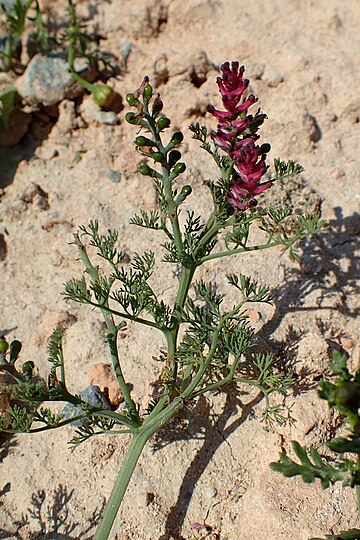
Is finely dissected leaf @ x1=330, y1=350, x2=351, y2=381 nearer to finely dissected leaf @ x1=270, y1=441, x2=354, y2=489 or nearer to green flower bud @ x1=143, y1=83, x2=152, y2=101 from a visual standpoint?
finely dissected leaf @ x1=270, y1=441, x2=354, y2=489

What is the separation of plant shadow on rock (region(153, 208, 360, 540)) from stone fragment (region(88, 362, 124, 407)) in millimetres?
294

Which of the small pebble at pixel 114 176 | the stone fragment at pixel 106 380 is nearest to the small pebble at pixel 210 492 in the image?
the stone fragment at pixel 106 380

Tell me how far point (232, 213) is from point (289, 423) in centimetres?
106

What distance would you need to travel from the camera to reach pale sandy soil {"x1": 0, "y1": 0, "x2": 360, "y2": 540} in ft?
9.56

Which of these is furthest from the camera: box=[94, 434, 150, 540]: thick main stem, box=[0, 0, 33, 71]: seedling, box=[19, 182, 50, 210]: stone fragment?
box=[0, 0, 33, 71]: seedling

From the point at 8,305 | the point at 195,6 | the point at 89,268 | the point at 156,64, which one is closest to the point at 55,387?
the point at 89,268

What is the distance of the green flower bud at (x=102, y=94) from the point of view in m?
4.14

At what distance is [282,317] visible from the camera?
3279 mm

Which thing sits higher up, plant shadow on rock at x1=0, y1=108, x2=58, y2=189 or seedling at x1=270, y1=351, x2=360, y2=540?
plant shadow on rock at x1=0, y1=108, x2=58, y2=189

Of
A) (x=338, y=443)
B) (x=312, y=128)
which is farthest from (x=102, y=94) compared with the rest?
(x=338, y=443)

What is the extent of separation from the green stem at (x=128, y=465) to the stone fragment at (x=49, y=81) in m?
2.37

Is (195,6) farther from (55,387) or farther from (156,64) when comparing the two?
(55,387)

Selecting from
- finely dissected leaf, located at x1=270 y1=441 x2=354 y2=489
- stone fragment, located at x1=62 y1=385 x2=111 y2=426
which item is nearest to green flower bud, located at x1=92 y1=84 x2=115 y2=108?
stone fragment, located at x1=62 y1=385 x2=111 y2=426

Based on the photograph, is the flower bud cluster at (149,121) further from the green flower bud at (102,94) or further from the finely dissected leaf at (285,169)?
the green flower bud at (102,94)
